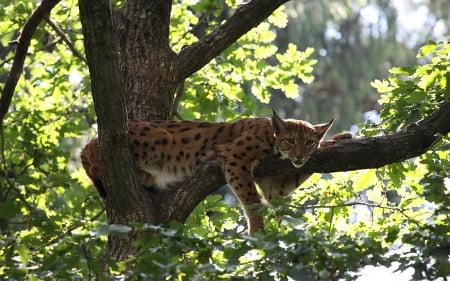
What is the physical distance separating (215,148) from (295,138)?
2.41 ft

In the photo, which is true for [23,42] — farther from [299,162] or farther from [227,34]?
[299,162]

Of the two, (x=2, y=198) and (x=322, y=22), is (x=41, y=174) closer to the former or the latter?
(x=2, y=198)

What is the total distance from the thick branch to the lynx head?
2.59 feet

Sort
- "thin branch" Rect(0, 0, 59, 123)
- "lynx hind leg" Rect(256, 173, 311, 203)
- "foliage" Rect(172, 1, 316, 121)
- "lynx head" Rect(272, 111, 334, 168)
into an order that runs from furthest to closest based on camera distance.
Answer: "foliage" Rect(172, 1, 316, 121)
"lynx hind leg" Rect(256, 173, 311, 203)
"thin branch" Rect(0, 0, 59, 123)
"lynx head" Rect(272, 111, 334, 168)

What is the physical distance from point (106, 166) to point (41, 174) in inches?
137

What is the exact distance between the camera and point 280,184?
8.18 m

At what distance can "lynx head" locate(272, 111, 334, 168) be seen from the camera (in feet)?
25.2

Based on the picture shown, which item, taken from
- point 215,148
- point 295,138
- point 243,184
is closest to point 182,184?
point 243,184

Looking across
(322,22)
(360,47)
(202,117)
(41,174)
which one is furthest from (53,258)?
(360,47)

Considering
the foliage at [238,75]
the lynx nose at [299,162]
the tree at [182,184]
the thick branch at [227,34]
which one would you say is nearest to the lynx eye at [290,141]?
the tree at [182,184]

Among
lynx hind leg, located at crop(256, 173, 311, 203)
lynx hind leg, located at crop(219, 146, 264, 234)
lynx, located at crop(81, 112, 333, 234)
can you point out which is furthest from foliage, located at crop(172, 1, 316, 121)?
lynx hind leg, located at crop(219, 146, 264, 234)

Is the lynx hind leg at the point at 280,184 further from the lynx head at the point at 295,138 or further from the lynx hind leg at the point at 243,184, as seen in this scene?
the lynx hind leg at the point at 243,184

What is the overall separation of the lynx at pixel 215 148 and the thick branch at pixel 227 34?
0.58m

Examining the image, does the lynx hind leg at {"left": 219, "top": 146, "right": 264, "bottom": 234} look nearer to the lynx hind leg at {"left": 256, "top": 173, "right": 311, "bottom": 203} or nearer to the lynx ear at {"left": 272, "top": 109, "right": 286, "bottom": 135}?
the lynx hind leg at {"left": 256, "top": 173, "right": 311, "bottom": 203}
